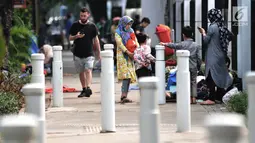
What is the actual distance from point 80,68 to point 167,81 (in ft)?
6.25

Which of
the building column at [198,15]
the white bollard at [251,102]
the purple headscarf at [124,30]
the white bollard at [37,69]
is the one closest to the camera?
the white bollard at [251,102]

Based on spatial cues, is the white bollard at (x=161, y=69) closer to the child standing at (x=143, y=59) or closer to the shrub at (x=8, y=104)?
the child standing at (x=143, y=59)

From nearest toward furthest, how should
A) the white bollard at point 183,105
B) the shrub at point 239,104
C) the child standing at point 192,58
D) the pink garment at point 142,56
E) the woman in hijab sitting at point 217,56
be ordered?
the white bollard at point 183,105 < the shrub at point 239,104 < the woman in hijab sitting at point 217,56 < the child standing at point 192,58 < the pink garment at point 142,56

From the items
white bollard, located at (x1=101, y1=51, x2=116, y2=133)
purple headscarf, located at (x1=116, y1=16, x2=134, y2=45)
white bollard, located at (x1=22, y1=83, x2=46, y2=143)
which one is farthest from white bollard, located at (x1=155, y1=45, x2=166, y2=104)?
white bollard, located at (x1=22, y1=83, x2=46, y2=143)

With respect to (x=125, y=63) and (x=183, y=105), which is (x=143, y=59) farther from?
(x=183, y=105)

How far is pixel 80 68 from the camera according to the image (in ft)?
55.5

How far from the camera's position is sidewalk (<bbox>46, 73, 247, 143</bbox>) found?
1016 cm

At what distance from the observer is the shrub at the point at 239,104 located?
1201 centimetres

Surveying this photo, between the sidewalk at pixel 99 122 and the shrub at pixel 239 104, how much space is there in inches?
19.6

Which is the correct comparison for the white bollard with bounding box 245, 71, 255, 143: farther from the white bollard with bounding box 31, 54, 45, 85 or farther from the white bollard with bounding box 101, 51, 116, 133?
the white bollard with bounding box 31, 54, 45, 85

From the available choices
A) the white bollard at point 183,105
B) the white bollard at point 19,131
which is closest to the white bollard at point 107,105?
the white bollard at point 183,105

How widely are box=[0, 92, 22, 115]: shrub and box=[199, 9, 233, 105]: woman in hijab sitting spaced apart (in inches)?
145

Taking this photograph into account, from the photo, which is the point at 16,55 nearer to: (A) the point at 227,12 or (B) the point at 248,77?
(A) the point at 227,12

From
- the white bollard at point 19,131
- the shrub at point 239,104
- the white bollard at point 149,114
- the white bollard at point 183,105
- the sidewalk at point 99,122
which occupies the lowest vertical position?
the sidewalk at point 99,122
